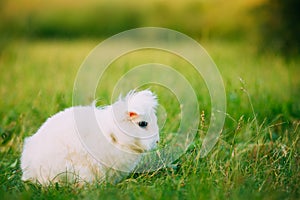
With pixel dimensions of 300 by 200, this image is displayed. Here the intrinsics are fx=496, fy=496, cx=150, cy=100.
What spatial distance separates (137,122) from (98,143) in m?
0.32

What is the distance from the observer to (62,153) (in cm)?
353

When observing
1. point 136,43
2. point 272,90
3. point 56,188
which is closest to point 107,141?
point 56,188

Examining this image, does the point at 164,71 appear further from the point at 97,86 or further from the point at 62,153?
the point at 62,153

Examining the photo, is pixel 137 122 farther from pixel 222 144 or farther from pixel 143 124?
pixel 222 144

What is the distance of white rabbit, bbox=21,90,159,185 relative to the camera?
3.47 meters

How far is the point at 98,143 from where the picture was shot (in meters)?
3.50

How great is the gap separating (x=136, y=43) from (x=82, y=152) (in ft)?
26.2

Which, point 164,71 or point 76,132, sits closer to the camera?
point 76,132

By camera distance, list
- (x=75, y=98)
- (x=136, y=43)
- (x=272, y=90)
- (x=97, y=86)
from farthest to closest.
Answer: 1. (x=136, y=43)
2. (x=97, y=86)
3. (x=272, y=90)
4. (x=75, y=98)

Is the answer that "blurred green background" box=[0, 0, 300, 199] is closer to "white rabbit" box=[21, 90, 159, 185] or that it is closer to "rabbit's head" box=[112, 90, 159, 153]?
"white rabbit" box=[21, 90, 159, 185]

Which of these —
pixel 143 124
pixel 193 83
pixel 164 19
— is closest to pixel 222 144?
pixel 143 124

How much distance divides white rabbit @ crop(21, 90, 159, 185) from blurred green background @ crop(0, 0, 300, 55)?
5126 millimetres

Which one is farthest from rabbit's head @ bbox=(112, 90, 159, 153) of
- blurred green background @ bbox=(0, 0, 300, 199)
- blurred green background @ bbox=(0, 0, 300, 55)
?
blurred green background @ bbox=(0, 0, 300, 55)

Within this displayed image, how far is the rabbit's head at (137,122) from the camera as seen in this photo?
136 inches
